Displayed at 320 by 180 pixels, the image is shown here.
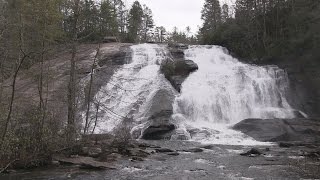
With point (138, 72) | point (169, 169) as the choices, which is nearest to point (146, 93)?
point (138, 72)

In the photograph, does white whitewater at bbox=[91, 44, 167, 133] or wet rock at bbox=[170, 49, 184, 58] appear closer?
white whitewater at bbox=[91, 44, 167, 133]

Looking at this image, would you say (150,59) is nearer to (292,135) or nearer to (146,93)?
(146,93)

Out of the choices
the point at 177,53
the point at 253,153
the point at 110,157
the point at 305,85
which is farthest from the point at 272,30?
the point at 110,157

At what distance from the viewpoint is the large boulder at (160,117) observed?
29.4 m

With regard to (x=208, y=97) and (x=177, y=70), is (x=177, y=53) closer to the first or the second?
(x=177, y=70)

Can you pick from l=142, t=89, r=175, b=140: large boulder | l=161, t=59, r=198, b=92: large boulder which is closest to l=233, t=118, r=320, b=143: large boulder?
l=142, t=89, r=175, b=140: large boulder

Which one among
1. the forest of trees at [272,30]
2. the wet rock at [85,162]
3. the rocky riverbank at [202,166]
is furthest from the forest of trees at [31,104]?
the forest of trees at [272,30]

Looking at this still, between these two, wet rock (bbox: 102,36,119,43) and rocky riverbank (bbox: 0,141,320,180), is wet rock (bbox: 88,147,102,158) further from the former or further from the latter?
wet rock (bbox: 102,36,119,43)

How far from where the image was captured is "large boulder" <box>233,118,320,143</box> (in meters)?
27.8

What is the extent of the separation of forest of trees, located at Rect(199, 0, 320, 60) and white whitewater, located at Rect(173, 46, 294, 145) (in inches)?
129

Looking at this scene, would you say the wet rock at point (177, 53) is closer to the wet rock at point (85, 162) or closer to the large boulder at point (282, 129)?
the large boulder at point (282, 129)

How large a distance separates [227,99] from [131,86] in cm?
848

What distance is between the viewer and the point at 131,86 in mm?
36594

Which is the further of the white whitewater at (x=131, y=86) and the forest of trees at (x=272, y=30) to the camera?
the forest of trees at (x=272, y=30)
